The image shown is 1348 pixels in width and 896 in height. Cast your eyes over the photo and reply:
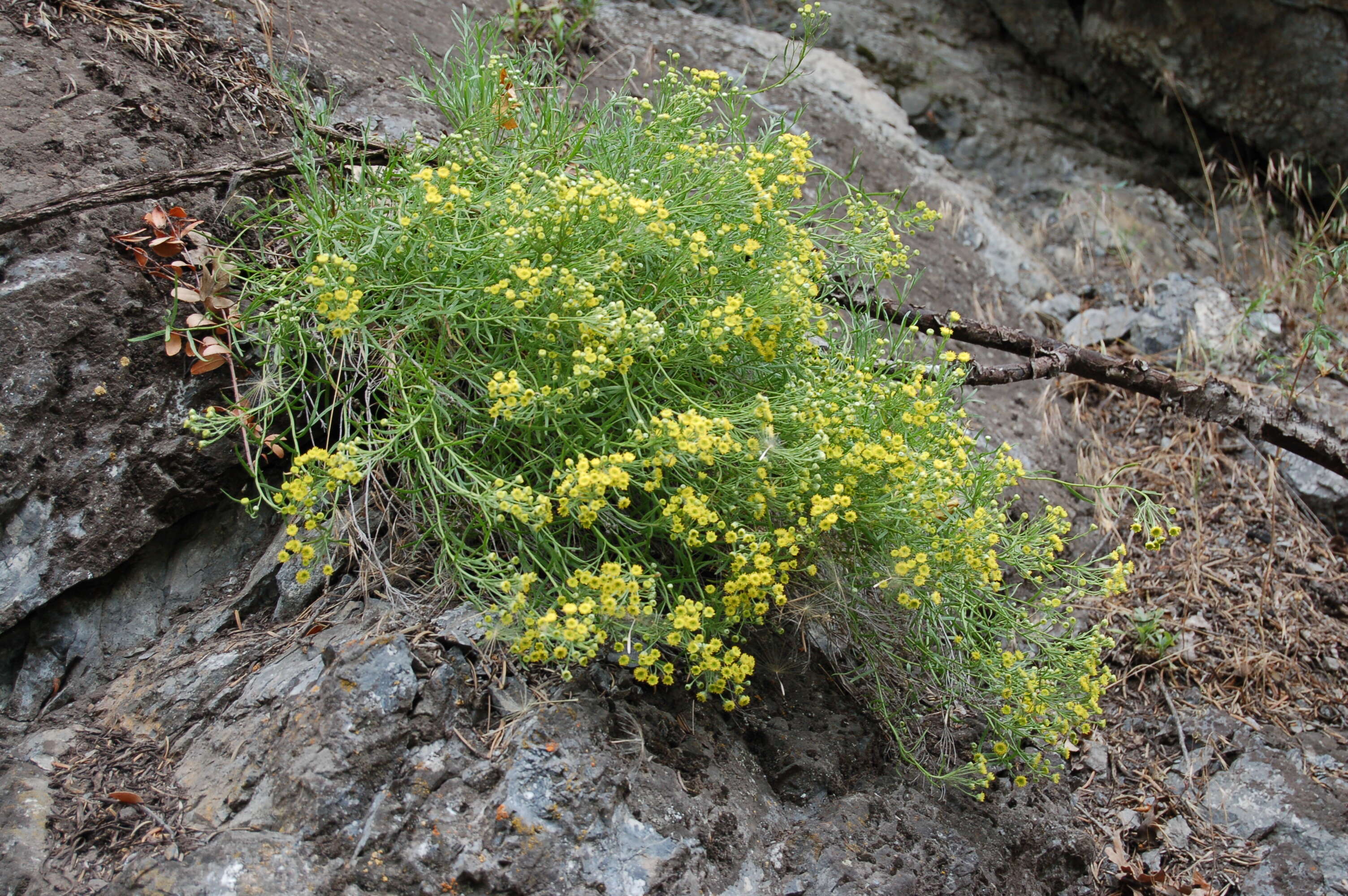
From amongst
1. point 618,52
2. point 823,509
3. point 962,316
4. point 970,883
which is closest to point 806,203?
point 962,316

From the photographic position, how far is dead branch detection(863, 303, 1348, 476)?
3691 millimetres

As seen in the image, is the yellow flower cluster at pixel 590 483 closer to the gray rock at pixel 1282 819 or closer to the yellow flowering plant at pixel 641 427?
the yellow flowering plant at pixel 641 427

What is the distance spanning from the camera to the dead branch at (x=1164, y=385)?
369cm

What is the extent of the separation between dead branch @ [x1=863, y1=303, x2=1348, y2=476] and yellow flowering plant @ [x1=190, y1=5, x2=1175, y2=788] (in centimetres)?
94

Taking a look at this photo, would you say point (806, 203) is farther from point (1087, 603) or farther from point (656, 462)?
point (656, 462)

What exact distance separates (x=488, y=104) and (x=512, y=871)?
7.27 ft

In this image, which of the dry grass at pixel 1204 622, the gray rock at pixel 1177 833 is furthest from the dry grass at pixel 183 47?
the gray rock at pixel 1177 833

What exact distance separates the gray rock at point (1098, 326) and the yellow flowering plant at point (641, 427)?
2597 millimetres

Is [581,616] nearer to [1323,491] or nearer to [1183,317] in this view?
[1323,491]

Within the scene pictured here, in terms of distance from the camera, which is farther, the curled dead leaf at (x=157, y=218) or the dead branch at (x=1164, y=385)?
the dead branch at (x=1164, y=385)

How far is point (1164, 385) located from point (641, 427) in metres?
2.73

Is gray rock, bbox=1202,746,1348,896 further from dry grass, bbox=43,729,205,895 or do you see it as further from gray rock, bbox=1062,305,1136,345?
dry grass, bbox=43,729,205,895

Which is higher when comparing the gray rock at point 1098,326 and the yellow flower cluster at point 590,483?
the yellow flower cluster at point 590,483

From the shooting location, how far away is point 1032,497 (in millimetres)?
4172
